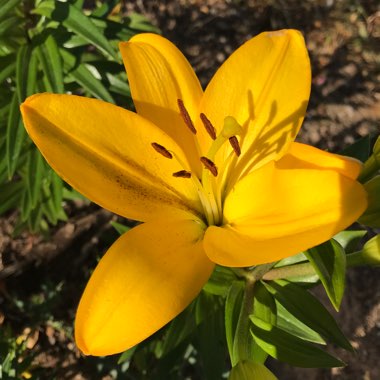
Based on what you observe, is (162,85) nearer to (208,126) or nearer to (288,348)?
(208,126)

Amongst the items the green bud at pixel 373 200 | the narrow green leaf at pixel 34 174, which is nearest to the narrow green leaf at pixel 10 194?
the narrow green leaf at pixel 34 174

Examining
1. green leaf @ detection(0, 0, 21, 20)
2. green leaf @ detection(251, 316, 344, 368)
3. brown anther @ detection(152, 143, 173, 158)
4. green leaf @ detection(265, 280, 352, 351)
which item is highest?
green leaf @ detection(0, 0, 21, 20)

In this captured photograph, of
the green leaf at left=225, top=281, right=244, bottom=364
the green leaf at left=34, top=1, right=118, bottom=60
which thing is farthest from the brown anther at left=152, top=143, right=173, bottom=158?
the green leaf at left=34, top=1, right=118, bottom=60

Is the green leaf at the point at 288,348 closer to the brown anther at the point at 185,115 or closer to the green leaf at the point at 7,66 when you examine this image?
the brown anther at the point at 185,115

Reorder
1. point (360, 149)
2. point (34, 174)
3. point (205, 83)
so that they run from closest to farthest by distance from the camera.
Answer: point (360, 149) → point (34, 174) → point (205, 83)

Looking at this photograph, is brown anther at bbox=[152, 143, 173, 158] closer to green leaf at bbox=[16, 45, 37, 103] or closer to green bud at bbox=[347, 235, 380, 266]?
green bud at bbox=[347, 235, 380, 266]

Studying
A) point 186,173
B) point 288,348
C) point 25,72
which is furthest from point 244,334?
point 25,72
